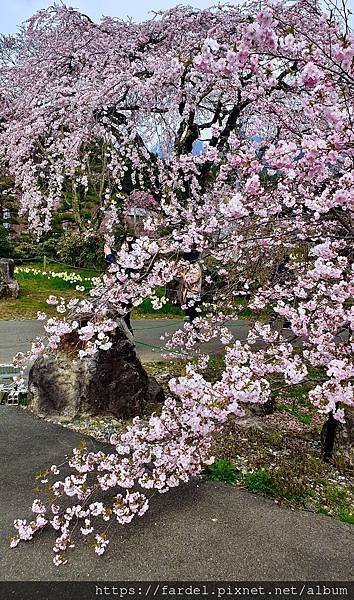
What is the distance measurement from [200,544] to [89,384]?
2.38m

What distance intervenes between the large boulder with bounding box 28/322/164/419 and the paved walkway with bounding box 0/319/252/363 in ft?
7.62

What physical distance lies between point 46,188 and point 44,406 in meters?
5.27

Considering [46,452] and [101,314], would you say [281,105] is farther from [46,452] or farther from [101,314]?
[46,452]

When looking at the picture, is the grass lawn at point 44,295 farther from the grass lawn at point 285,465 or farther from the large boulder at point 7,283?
the grass lawn at point 285,465

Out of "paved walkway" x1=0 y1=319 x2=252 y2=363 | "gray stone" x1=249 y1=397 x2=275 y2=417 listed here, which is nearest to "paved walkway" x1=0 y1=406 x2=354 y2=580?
"gray stone" x1=249 y1=397 x2=275 y2=417

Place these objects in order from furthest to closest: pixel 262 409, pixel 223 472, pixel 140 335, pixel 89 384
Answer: pixel 140 335 → pixel 262 409 → pixel 89 384 → pixel 223 472

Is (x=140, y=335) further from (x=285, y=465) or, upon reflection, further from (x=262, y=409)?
(x=285, y=465)

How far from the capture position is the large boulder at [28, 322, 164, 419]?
192 inches

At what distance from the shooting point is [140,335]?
9.35m

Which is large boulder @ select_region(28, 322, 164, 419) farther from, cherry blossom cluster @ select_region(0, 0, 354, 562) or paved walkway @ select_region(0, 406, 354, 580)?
paved walkway @ select_region(0, 406, 354, 580)

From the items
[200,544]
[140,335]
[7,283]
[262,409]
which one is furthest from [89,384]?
[7,283]

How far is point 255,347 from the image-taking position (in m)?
8.21

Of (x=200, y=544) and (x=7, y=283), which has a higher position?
(x=7, y=283)

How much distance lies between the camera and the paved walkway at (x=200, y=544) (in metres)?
2.56
